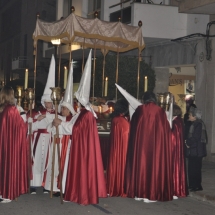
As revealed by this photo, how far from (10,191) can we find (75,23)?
4.94m

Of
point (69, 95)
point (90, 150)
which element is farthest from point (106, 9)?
point (90, 150)

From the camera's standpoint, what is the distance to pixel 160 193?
375 inches

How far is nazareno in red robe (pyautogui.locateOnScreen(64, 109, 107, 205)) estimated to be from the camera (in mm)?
9047

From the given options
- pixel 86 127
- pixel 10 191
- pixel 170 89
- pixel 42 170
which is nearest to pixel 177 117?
pixel 86 127

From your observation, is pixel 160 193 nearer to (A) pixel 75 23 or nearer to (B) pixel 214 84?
(A) pixel 75 23

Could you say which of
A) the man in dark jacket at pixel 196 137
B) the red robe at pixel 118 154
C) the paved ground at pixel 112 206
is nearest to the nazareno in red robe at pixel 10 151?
the paved ground at pixel 112 206

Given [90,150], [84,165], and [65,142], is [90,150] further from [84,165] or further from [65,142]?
[65,142]

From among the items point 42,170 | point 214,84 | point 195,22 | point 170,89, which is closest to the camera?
point 42,170

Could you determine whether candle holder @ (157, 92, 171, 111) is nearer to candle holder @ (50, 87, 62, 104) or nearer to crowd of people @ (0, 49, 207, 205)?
crowd of people @ (0, 49, 207, 205)

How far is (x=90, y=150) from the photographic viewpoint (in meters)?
9.15

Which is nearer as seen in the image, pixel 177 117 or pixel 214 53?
pixel 177 117

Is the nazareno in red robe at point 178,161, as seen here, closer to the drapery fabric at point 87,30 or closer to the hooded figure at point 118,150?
the hooded figure at point 118,150

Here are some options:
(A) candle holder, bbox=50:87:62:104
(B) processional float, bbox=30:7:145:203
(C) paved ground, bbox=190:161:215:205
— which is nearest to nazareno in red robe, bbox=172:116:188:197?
(C) paved ground, bbox=190:161:215:205

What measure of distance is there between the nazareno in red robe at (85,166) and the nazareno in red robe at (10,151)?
83cm
